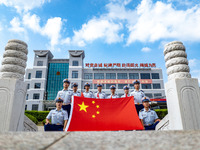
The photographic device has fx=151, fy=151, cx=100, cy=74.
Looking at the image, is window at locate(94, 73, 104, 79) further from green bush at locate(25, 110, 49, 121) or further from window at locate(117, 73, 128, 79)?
green bush at locate(25, 110, 49, 121)

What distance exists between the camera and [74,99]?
509 cm

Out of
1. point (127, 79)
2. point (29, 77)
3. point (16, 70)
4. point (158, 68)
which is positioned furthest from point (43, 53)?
point (16, 70)

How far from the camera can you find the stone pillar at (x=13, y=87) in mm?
4672

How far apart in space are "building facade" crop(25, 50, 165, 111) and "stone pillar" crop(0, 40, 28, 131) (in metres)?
29.8

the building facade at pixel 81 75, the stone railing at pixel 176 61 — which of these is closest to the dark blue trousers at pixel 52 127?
the stone railing at pixel 176 61

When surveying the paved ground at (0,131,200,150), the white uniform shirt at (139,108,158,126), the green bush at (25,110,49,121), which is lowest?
the paved ground at (0,131,200,150)

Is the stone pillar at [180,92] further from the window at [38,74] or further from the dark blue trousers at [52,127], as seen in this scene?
the window at [38,74]

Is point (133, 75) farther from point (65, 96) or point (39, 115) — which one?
point (65, 96)

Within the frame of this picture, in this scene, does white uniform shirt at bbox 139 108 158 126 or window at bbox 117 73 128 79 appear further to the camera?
window at bbox 117 73 128 79

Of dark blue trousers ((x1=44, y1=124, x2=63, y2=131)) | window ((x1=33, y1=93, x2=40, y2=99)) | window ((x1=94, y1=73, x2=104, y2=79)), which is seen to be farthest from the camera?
window ((x1=94, y1=73, x2=104, y2=79))

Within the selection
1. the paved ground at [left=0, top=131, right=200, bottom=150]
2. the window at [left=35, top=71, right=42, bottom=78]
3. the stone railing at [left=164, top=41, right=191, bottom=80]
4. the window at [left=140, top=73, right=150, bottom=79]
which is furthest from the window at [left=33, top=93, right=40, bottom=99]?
the paved ground at [left=0, top=131, right=200, bottom=150]

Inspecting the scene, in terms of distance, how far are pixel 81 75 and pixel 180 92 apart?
3216 centimetres

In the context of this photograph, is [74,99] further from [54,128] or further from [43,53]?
[43,53]

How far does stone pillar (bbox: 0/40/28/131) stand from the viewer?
4672 millimetres
